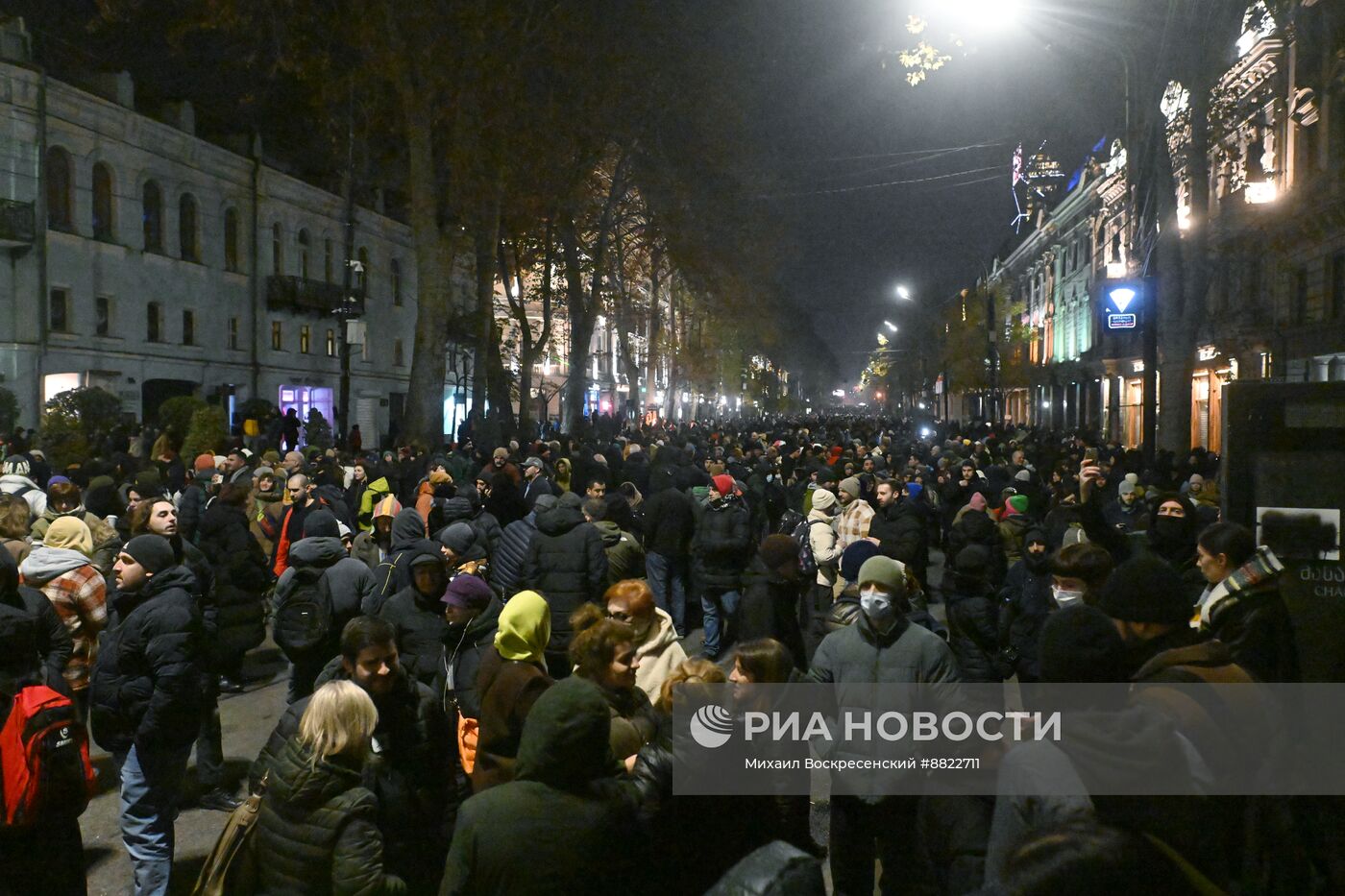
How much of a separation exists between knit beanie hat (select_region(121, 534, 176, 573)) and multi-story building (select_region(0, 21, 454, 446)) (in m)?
19.6

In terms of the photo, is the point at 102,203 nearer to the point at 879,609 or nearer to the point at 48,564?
the point at 48,564

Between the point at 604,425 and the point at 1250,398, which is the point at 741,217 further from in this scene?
the point at 1250,398

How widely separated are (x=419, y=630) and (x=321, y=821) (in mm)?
2321

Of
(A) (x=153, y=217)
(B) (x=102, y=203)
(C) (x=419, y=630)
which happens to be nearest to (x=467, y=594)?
(C) (x=419, y=630)

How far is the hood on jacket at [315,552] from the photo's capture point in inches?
268

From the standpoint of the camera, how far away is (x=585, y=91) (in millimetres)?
26703

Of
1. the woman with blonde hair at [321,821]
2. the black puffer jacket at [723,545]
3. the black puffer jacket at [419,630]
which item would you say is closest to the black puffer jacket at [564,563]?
the black puffer jacket at [723,545]

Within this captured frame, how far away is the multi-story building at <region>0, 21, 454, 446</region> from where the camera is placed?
1033 inches

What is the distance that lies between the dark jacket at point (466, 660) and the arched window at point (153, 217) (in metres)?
29.5

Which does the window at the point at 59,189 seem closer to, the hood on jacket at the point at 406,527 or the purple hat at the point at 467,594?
the hood on jacket at the point at 406,527

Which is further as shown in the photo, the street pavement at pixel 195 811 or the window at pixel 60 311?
the window at pixel 60 311

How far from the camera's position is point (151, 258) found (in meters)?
31.4

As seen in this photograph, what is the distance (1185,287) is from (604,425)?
23860 millimetres

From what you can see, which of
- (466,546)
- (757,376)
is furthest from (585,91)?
(757,376)
